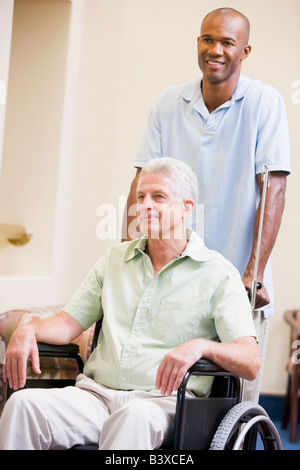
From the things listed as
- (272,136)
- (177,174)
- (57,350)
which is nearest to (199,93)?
(272,136)

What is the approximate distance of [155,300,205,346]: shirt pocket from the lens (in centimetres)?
182

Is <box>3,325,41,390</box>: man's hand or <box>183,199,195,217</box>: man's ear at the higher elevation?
<box>183,199,195,217</box>: man's ear

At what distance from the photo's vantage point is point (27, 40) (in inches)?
119

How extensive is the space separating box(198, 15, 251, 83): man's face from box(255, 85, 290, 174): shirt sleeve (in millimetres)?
157

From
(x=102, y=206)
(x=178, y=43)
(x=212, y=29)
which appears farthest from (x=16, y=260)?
(x=212, y=29)

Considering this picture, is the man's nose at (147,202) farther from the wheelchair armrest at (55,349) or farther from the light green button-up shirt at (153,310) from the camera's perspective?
the wheelchair armrest at (55,349)

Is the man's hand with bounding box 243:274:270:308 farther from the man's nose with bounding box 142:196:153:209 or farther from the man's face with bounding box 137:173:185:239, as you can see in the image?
the man's nose with bounding box 142:196:153:209

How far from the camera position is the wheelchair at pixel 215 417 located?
1.62m

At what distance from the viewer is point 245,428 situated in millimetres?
1645

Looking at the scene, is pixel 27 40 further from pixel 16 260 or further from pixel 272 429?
pixel 272 429

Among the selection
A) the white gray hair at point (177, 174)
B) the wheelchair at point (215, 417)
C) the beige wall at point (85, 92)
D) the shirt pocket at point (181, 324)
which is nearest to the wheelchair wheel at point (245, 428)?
the wheelchair at point (215, 417)

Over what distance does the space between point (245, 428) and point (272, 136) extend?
95cm

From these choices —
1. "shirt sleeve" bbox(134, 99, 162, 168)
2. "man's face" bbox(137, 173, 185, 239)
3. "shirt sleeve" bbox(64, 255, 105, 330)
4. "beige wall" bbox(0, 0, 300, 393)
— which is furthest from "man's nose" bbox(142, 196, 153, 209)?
"beige wall" bbox(0, 0, 300, 393)

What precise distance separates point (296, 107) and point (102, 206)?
3.65ft
